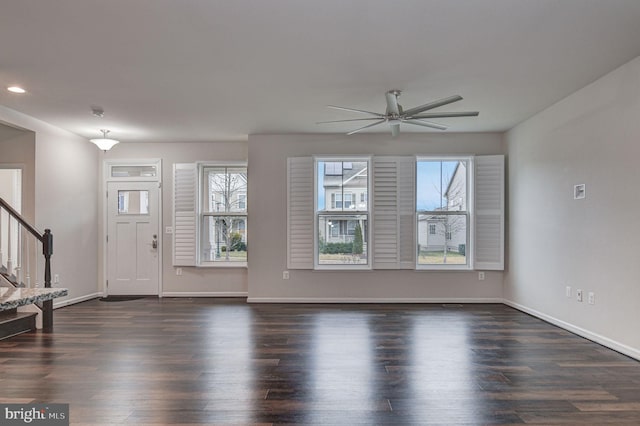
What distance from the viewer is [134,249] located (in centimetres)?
654

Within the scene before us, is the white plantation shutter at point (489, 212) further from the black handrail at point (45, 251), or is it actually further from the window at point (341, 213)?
the black handrail at point (45, 251)

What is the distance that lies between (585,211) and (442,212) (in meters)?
2.09

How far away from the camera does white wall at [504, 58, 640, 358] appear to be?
3500 millimetres

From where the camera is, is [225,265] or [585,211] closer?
[585,211]

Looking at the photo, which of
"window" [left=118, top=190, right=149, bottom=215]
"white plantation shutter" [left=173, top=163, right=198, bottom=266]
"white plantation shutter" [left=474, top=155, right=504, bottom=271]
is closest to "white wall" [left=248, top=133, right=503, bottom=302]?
"white plantation shutter" [left=474, top=155, right=504, bottom=271]

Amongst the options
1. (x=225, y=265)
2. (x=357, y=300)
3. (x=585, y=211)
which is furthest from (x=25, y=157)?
(x=585, y=211)

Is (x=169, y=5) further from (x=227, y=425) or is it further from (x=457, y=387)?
(x=457, y=387)

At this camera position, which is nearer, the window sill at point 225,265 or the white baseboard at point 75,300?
the white baseboard at point 75,300

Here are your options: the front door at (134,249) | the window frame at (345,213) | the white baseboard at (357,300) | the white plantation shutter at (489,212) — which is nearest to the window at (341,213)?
the window frame at (345,213)

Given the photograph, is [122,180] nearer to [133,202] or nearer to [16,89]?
[133,202]

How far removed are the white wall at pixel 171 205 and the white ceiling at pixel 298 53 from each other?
61.6 inches

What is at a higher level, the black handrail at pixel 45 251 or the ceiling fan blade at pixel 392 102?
the ceiling fan blade at pixel 392 102

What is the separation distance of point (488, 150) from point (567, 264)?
2222 mm

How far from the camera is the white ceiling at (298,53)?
2570 millimetres
